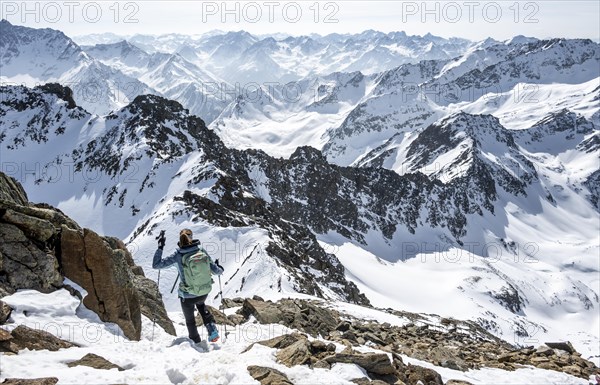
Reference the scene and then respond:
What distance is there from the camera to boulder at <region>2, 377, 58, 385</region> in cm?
934

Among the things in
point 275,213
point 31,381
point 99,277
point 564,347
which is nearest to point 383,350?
point 99,277

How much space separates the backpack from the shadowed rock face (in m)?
2.11

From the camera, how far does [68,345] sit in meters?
11.5

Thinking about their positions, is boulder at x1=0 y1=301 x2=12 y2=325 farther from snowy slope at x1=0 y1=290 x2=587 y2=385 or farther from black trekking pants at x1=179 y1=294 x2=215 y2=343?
black trekking pants at x1=179 y1=294 x2=215 y2=343

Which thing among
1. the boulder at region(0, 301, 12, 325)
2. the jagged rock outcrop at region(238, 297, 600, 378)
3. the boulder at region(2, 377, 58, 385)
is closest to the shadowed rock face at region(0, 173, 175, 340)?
the boulder at region(0, 301, 12, 325)

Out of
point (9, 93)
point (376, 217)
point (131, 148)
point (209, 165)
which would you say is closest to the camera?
point (209, 165)

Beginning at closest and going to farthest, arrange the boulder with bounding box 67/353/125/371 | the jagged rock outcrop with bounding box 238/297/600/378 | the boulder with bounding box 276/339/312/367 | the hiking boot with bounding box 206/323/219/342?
1. the boulder with bounding box 67/353/125/371
2. the boulder with bounding box 276/339/312/367
3. the jagged rock outcrop with bounding box 238/297/600/378
4. the hiking boot with bounding box 206/323/219/342

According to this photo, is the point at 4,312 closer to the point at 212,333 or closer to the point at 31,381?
the point at 31,381

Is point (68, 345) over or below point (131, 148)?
below

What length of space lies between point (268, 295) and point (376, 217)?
426 feet

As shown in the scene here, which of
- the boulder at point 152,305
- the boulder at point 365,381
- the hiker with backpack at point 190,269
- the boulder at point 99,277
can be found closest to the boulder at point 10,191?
the boulder at point 99,277

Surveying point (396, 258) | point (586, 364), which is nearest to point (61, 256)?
point (586, 364)

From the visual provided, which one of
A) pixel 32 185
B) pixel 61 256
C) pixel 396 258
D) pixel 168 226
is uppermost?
pixel 32 185

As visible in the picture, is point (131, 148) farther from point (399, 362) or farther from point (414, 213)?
point (414, 213)
